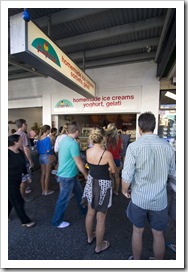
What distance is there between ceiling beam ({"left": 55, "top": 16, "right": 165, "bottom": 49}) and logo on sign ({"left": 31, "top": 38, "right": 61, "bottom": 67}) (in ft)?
5.06

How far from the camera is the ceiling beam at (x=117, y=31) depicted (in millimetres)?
2930

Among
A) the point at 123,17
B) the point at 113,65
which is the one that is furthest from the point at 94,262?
the point at 113,65

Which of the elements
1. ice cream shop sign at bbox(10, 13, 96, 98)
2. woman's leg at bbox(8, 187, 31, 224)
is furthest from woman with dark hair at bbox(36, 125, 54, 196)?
ice cream shop sign at bbox(10, 13, 96, 98)

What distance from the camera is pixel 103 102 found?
534 cm

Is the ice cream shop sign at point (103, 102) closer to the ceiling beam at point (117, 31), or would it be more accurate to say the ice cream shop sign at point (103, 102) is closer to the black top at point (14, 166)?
the ceiling beam at point (117, 31)

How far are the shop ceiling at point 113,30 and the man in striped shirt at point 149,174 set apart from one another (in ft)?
6.68

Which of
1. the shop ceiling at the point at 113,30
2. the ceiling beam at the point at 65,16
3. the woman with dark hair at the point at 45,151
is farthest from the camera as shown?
the woman with dark hair at the point at 45,151

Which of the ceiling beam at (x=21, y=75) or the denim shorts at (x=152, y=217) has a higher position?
the ceiling beam at (x=21, y=75)

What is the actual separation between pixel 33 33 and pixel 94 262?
111 inches

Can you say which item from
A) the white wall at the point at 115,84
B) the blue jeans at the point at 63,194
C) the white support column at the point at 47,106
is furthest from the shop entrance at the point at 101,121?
the blue jeans at the point at 63,194

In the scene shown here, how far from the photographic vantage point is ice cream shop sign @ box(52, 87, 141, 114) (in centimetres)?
501

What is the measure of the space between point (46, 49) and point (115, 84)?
3372 millimetres
